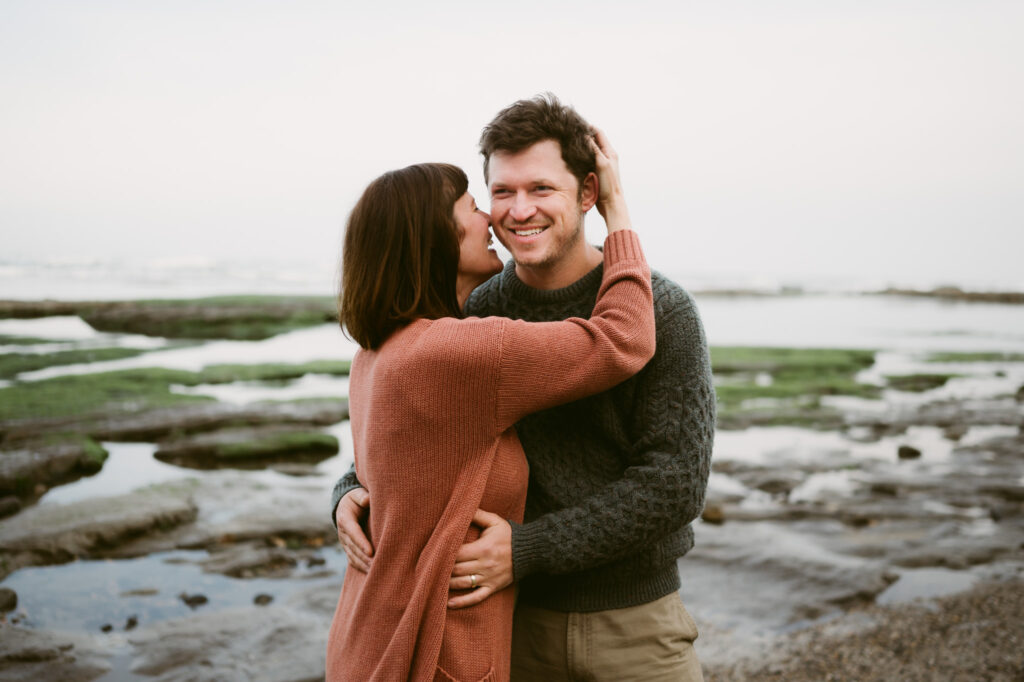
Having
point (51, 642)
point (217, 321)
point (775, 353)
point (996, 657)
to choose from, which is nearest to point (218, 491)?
point (51, 642)

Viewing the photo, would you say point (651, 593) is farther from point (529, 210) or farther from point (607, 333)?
point (529, 210)

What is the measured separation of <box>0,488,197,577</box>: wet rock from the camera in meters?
9.02

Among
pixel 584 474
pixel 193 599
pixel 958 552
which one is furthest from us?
pixel 958 552

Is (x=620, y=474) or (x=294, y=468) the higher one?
(x=620, y=474)

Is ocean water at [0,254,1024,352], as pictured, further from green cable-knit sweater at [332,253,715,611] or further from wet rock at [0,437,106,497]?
green cable-knit sweater at [332,253,715,611]

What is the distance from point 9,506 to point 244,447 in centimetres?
427

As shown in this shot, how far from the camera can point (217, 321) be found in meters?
39.2

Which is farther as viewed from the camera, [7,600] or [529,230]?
[7,600]

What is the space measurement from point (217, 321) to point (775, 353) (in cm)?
2678

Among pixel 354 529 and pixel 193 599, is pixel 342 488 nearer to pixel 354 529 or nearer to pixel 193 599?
pixel 354 529

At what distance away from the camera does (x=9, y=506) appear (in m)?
10.5

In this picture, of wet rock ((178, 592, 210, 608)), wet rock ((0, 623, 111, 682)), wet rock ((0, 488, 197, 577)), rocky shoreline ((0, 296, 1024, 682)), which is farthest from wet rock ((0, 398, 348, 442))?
wet rock ((0, 623, 111, 682))

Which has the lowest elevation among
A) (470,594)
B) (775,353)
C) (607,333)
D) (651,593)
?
(775,353)

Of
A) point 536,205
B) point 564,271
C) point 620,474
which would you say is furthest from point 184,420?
point 620,474
